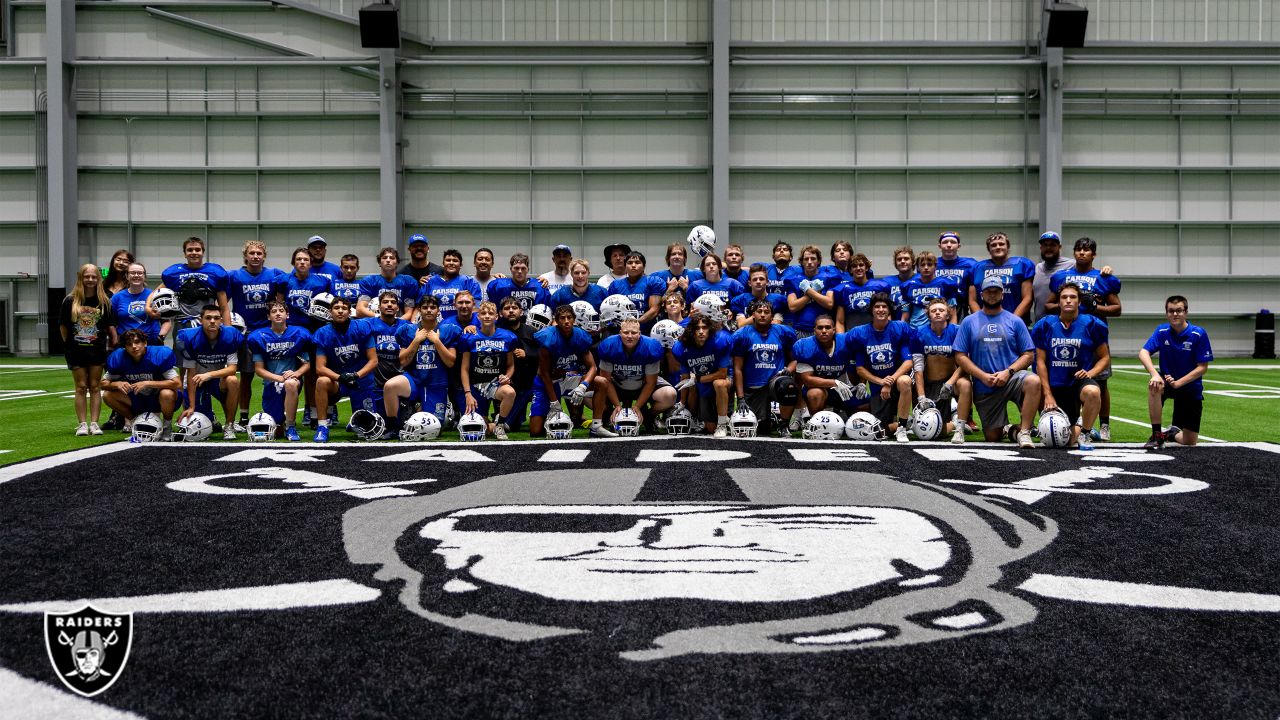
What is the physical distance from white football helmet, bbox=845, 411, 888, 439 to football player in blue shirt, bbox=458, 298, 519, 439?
329cm

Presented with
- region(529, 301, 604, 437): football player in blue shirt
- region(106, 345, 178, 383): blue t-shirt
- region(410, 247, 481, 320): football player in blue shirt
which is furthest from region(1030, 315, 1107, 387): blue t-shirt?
region(106, 345, 178, 383): blue t-shirt

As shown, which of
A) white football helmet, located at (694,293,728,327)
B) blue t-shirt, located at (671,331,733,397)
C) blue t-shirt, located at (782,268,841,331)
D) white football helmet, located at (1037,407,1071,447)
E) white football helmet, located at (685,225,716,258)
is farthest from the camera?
white football helmet, located at (685,225,716,258)

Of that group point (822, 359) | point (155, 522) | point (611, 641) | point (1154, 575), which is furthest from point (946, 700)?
point (822, 359)

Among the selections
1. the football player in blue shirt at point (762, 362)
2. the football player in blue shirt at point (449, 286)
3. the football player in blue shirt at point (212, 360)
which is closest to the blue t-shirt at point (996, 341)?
the football player in blue shirt at point (762, 362)

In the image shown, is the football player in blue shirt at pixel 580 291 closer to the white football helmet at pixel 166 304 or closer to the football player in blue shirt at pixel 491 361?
the football player in blue shirt at pixel 491 361

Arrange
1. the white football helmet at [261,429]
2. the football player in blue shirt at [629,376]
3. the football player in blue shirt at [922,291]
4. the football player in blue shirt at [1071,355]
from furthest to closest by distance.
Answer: the football player in blue shirt at [922,291] < the football player in blue shirt at [629,376] < the white football helmet at [261,429] < the football player in blue shirt at [1071,355]

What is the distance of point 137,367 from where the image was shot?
8.73 metres

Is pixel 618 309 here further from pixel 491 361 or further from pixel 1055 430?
pixel 1055 430

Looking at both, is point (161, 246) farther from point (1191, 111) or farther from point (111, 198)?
point (1191, 111)

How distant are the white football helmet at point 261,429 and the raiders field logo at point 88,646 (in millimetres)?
5294

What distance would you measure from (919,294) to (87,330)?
27.5 feet

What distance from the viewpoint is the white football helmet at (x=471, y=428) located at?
340 inches

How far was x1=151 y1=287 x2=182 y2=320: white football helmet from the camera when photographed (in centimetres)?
926

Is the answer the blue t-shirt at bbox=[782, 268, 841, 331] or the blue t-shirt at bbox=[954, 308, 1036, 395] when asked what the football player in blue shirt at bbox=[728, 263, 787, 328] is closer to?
the blue t-shirt at bbox=[782, 268, 841, 331]
